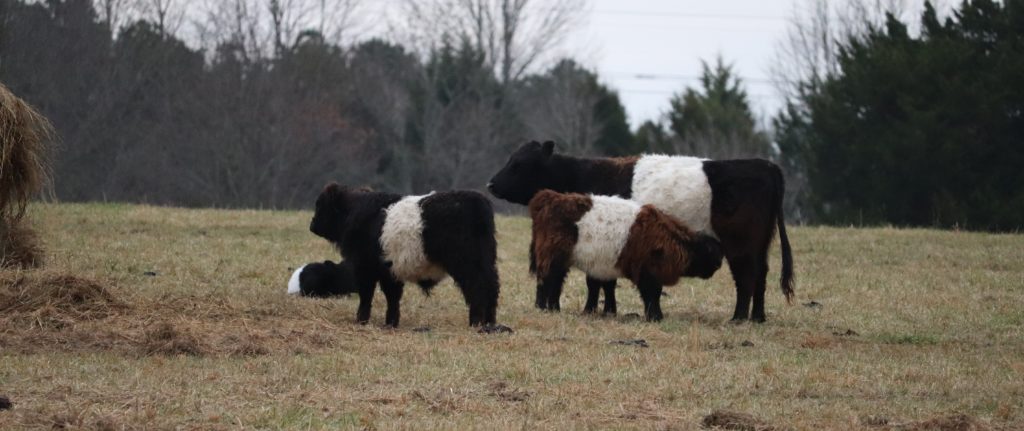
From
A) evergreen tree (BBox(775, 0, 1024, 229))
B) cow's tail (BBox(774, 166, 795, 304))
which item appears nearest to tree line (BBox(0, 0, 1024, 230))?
evergreen tree (BBox(775, 0, 1024, 229))

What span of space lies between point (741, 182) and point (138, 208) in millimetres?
13311

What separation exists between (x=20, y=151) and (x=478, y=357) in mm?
5479

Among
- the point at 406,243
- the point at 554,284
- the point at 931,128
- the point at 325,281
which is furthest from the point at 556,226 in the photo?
the point at 931,128

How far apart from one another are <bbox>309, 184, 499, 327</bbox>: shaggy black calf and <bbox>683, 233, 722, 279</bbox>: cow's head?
2.14m

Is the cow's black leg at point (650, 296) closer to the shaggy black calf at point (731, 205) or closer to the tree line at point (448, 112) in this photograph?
the shaggy black calf at point (731, 205)

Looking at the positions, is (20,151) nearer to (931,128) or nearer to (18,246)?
(18,246)

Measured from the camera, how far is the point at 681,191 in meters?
13.9

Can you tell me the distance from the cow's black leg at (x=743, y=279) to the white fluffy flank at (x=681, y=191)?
16.0 inches

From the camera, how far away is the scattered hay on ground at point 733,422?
809 cm

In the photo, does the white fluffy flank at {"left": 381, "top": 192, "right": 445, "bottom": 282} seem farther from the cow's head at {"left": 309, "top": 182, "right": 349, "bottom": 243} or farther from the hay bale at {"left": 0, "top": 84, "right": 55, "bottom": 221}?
the hay bale at {"left": 0, "top": 84, "right": 55, "bottom": 221}

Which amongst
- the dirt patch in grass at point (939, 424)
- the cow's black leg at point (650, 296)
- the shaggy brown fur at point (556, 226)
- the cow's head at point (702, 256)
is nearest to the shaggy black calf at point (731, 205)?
the cow's head at point (702, 256)

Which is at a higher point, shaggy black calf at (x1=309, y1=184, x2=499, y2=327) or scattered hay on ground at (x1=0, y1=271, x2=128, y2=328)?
shaggy black calf at (x1=309, y1=184, x2=499, y2=327)

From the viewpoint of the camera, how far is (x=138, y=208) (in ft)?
77.8

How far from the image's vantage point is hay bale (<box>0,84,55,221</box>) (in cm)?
1293
